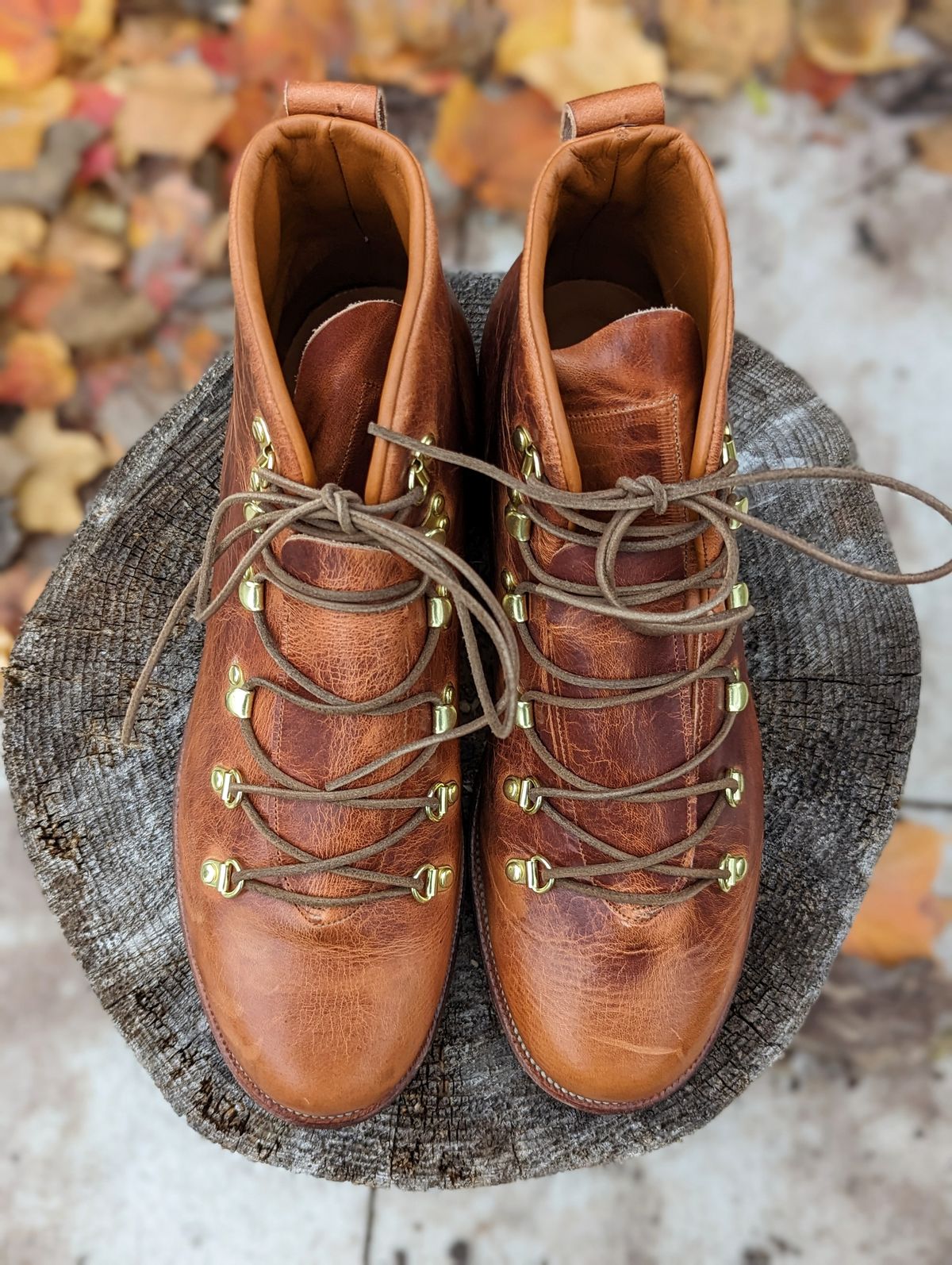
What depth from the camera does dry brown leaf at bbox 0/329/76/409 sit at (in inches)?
64.8

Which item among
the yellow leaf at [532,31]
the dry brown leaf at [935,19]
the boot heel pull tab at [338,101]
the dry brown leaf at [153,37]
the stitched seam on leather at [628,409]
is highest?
the boot heel pull tab at [338,101]

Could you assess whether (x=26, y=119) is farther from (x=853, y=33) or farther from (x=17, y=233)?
(x=853, y=33)

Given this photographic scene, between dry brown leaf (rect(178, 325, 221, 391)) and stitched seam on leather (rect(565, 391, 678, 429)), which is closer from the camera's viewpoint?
stitched seam on leather (rect(565, 391, 678, 429))

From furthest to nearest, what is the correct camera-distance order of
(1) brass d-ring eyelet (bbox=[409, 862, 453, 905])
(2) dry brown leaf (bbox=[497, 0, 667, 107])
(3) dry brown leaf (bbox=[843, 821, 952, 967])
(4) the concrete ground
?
1. (2) dry brown leaf (bbox=[497, 0, 667, 107])
2. (3) dry brown leaf (bbox=[843, 821, 952, 967])
3. (4) the concrete ground
4. (1) brass d-ring eyelet (bbox=[409, 862, 453, 905])

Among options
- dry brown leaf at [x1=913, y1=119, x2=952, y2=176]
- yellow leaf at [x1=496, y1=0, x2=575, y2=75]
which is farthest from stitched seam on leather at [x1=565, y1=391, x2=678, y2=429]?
dry brown leaf at [x1=913, y1=119, x2=952, y2=176]

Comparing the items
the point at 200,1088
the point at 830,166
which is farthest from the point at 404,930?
the point at 830,166

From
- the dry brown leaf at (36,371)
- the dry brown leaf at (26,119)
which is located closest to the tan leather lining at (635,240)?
the dry brown leaf at (36,371)

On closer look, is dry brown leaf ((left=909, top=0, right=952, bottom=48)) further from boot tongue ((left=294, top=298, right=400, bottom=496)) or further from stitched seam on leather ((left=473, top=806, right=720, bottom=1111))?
stitched seam on leather ((left=473, top=806, right=720, bottom=1111))

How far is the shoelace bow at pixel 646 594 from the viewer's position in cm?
79

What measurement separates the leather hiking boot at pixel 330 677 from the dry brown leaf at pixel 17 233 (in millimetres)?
977

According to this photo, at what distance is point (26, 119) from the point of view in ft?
5.46

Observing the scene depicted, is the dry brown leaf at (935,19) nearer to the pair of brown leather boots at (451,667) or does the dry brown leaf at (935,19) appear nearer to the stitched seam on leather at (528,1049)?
the pair of brown leather boots at (451,667)

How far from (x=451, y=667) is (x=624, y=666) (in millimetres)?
175

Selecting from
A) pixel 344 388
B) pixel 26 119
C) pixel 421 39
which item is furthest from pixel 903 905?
pixel 26 119
